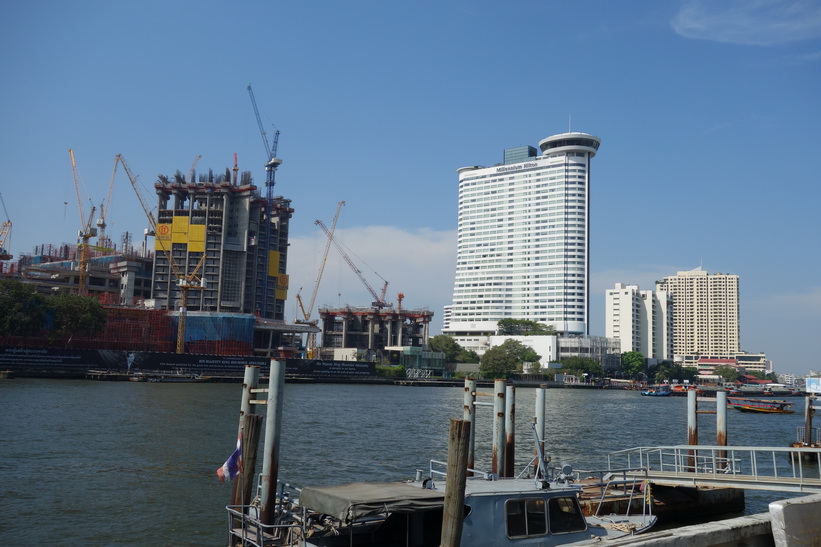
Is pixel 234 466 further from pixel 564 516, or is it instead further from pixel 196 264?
pixel 196 264

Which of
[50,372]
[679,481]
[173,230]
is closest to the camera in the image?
[679,481]

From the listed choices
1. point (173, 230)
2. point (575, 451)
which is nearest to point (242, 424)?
point (575, 451)

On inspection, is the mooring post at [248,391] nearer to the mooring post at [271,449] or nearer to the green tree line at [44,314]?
the mooring post at [271,449]

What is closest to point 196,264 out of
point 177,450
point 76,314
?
point 76,314

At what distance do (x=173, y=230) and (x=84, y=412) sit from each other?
13078 cm

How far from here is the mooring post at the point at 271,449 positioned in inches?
623

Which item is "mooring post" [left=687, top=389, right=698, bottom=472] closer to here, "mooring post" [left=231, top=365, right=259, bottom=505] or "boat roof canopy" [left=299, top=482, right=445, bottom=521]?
"boat roof canopy" [left=299, top=482, right=445, bottom=521]

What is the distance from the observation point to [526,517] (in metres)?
15.3

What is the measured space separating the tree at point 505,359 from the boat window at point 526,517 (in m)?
168

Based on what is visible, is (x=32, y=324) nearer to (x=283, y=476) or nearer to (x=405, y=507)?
(x=283, y=476)

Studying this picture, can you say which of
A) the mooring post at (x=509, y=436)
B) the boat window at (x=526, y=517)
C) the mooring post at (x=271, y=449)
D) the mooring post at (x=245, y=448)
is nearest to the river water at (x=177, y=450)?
the mooring post at (x=245, y=448)

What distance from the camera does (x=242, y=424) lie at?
661 inches

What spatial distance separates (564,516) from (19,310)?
381 feet

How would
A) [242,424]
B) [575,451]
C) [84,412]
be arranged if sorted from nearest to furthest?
[242,424]
[575,451]
[84,412]
